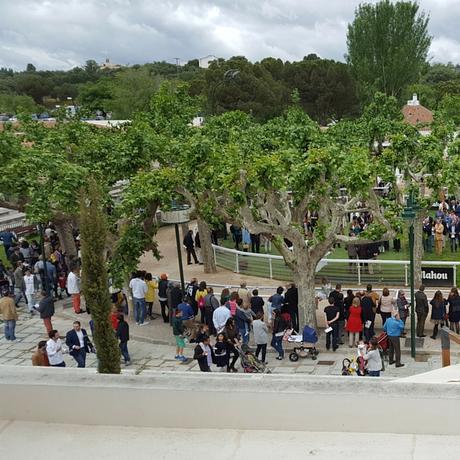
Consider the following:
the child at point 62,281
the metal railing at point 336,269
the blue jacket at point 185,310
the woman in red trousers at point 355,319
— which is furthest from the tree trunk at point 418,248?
the child at point 62,281

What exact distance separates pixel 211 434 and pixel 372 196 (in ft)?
36.2

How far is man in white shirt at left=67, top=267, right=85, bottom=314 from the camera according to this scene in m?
16.7

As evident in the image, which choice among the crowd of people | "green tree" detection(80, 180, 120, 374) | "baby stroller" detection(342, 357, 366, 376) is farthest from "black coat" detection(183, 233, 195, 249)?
"green tree" detection(80, 180, 120, 374)

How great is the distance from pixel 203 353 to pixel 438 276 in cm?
712

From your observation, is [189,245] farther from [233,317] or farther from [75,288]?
[233,317]

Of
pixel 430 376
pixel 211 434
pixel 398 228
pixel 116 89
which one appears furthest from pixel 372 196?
pixel 116 89

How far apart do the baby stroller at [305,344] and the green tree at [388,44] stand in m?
41.5

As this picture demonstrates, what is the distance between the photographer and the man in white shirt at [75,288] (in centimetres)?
1669

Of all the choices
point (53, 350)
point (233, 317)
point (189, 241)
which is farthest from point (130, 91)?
point (53, 350)

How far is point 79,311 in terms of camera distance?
17109mm

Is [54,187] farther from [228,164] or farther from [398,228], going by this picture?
[398,228]

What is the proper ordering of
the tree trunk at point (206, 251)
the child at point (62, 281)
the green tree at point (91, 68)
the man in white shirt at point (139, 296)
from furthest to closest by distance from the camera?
the green tree at point (91, 68)
the tree trunk at point (206, 251)
the child at point (62, 281)
the man in white shirt at point (139, 296)

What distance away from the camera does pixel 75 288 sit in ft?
54.9

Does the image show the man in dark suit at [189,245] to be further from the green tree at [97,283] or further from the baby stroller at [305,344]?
the green tree at [97,283]
